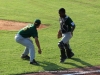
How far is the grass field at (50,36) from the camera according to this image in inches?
459

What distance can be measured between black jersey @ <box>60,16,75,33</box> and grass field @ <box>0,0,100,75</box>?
126 cm

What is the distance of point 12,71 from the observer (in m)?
10.8

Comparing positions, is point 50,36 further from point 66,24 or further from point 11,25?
point 66,24

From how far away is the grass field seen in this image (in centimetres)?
1166

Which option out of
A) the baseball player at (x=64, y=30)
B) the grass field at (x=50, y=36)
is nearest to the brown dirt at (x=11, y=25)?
the grass field at (x=50, y=36)

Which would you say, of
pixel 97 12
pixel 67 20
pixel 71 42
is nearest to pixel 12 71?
pixel 67 20

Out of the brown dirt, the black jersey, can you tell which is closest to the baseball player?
the black jersey

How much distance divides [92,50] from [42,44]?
2.43m

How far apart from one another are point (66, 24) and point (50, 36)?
16.6 feet

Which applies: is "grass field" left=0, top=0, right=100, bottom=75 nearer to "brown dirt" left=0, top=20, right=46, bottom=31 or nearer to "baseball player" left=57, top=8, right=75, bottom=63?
"baseball player" left=57, top=8, right=75, bottom=63

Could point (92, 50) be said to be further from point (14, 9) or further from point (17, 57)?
point (14, 9)

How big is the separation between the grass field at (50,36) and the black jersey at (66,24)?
126 centimetres

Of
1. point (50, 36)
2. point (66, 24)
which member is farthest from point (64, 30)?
point (50, 36)

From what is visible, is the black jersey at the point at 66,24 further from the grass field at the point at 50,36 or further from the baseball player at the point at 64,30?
the grass field at the point at 50,36
